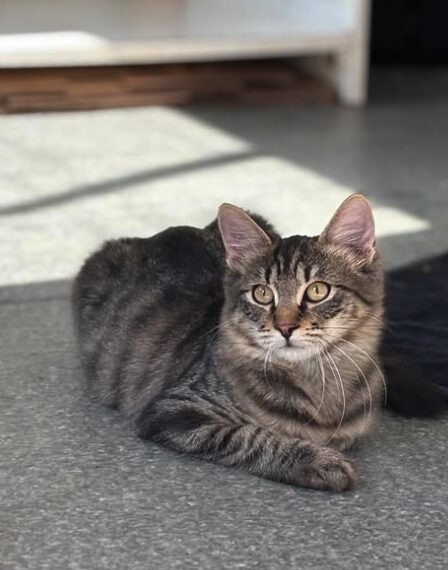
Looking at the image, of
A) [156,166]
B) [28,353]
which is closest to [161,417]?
[28,353]

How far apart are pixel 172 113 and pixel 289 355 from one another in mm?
2927

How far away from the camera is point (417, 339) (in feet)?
8.09

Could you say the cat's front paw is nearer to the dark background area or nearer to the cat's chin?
the cat's chin

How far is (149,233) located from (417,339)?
1.01 meters

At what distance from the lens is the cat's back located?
2.09 meters

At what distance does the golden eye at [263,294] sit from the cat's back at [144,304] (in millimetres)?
184

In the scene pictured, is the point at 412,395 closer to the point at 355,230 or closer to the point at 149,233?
the point at 355,230

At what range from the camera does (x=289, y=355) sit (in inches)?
72.9

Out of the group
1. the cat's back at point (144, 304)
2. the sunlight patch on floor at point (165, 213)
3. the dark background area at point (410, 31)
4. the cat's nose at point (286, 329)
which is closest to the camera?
the cat's nose at point (286, 329)

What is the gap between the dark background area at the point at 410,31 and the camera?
214 inches

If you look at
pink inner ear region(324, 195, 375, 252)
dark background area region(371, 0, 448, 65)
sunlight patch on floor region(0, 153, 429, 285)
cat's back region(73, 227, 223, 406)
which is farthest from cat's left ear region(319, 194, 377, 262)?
dark background area region(371, 0, 448, 65)

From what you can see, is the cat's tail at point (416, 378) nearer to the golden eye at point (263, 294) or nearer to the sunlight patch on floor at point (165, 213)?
the golden eye at point (263, 294)

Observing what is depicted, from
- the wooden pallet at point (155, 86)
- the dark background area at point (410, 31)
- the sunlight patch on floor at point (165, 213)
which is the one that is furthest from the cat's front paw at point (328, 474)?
the dark background area at point (410, 31)

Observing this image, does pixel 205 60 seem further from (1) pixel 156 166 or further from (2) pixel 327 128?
(1) pixel 156 166
